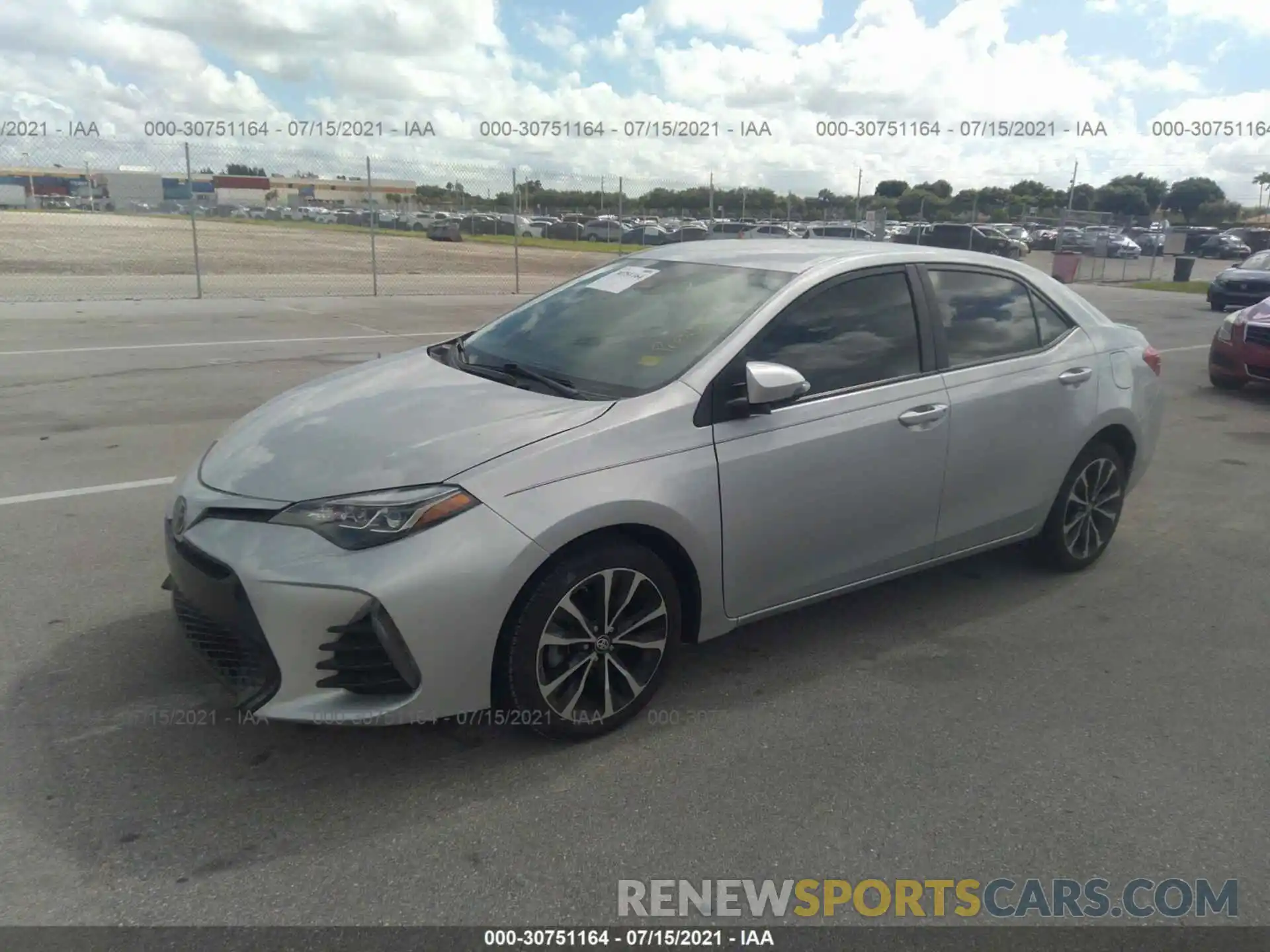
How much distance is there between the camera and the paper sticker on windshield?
4465 mm

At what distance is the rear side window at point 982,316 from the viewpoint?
14.7ft

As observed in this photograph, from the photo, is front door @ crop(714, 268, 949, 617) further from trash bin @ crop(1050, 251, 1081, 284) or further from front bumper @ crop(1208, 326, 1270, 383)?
trash bin @ crop(1050, 251, 1081, 284)

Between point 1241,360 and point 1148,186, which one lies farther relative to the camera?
point 1148,186

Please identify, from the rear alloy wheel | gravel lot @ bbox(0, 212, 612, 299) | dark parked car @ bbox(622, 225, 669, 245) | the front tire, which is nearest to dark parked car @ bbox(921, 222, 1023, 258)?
dark parked car @ bbox(622, 225, 669, 245)

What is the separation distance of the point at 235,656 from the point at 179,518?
1.98 feet

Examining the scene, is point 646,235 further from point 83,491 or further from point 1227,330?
point 83,491

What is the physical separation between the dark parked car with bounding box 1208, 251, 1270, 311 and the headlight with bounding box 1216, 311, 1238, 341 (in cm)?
1198

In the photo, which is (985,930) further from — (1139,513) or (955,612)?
(1139,513)

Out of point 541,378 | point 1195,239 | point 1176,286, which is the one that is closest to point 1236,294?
point 1176,286

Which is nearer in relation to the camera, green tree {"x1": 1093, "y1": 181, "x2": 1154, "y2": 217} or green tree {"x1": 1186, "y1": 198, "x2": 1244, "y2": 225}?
green tree {"x1": 1186, "y1": 198, "x2": 1244, "y2": 225}

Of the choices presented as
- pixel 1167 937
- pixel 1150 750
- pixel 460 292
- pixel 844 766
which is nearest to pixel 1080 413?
pixel 1150 750

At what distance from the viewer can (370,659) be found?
9.80 ft

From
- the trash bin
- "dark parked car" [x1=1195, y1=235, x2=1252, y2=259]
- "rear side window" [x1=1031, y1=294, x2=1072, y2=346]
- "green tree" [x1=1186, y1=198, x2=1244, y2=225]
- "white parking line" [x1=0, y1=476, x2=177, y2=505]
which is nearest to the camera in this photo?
"rear side window" [x1=1031, y1=294, x2=1072, y2=346]

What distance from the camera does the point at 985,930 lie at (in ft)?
8.81
